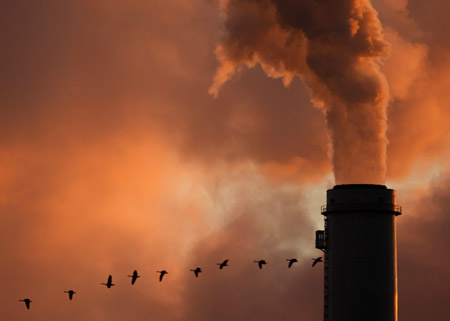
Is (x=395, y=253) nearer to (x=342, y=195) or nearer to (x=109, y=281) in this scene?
(x=342, y=195)

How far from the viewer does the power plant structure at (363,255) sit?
84375mm

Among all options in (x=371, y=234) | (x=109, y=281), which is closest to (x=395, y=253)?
(x=371, y=234)

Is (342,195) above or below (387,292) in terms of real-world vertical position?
above

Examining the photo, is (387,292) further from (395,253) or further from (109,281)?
(109,281)

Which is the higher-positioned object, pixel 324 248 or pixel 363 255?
pixel 324 248

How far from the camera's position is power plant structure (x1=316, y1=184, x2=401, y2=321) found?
3322 inches

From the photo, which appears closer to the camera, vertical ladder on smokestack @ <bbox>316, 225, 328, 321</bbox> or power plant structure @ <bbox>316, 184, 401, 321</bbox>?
power plant structure @ <bbox>316, 184, 401, 321</bbox>

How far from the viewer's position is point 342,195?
85.9 metres

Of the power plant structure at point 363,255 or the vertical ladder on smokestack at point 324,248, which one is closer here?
the power plant structure at point 363,255

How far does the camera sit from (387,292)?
278 ft

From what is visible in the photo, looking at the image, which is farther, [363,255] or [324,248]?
[324,248]

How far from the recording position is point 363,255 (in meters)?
84.8

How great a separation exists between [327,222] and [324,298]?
691 centimetres

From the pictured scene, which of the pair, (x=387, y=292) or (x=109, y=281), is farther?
(x=387, y=292)
